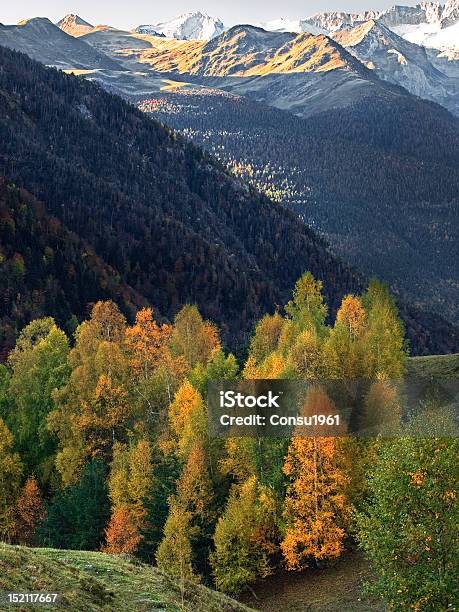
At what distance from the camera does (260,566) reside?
60.2 m

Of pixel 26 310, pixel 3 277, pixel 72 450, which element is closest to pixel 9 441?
pixel 72 450

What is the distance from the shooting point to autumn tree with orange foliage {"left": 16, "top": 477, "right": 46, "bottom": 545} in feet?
232

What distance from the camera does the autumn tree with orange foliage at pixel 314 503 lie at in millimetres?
58531

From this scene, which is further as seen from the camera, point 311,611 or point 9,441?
point 9,441

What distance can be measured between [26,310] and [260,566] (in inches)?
3904

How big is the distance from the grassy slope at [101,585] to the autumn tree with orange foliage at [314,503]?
74.9ft

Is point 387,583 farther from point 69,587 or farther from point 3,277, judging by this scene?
point 3,277

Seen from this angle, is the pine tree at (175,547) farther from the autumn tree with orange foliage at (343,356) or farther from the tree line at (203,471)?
the autumn tree with orange foliage at (343,356)

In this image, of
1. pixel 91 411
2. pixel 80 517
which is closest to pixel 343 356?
pixel 91 411

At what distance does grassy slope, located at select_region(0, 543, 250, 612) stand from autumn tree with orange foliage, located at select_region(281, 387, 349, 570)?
22844mm

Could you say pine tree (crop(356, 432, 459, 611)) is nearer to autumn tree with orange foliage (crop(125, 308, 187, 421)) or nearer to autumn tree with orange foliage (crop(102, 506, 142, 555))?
autumn tree with orange foliage (crop(102, 506, 142, 555))

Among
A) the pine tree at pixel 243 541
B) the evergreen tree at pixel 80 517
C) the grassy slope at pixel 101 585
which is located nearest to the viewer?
the grassy slope at pixel 101 585

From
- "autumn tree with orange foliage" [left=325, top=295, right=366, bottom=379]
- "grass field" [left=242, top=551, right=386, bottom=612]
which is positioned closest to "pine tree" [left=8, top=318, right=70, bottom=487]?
"grass field" [left=242, top=551, right=386, bottom=612]

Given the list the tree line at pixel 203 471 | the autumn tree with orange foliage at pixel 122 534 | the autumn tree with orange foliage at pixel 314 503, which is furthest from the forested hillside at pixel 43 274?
the autumn tree with orange foliage at pixel 314 503
